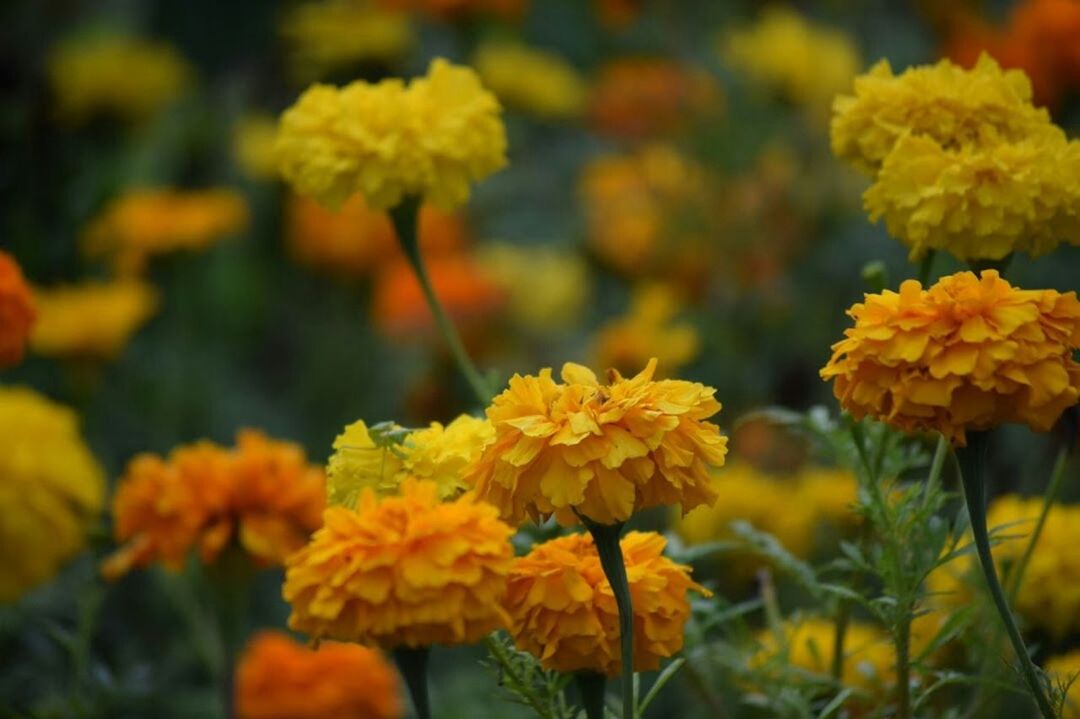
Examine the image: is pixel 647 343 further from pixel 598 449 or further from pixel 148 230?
pixel 598 449

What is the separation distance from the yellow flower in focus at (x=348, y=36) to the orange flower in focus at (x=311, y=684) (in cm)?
142

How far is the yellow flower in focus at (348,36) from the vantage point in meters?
2.67

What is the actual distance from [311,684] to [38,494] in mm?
297

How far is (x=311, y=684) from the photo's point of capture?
4.71 feet

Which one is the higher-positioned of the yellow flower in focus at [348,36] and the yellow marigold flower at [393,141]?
the yellow marigold flower at [393,141]

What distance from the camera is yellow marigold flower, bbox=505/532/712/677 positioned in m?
0.77

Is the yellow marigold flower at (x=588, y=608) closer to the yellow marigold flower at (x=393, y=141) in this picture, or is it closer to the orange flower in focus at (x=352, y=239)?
the yellow marigold flower at (x=393, y=141)

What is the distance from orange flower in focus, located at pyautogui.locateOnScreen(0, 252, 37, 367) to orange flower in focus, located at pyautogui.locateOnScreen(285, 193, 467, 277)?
154cm

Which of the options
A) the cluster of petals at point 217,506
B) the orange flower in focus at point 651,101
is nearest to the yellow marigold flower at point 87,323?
the cluster of petals at point 217,506

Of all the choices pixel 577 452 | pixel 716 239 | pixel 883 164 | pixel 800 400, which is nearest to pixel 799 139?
pixel 716 239

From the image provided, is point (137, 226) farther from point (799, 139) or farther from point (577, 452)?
point (577, 452)

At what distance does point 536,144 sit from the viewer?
3.28 m

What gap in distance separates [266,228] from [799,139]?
3.95 feet

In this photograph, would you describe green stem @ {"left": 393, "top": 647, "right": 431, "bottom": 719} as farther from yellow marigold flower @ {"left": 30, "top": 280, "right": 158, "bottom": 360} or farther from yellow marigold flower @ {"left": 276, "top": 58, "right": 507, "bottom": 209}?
yellow marigold flower @ {"left": 30, "top": 280, "right": 158, "bottom": 360}
